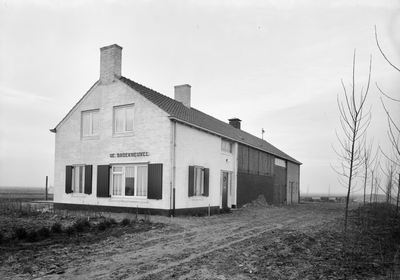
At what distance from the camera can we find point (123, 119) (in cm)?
1872

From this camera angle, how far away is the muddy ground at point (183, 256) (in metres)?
7.15

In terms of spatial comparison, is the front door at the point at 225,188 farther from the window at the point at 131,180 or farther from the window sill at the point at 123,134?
the window sill at the point at 123,134

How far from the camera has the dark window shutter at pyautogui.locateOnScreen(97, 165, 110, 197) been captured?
1848 cm

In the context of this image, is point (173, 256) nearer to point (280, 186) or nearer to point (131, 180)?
point (131, 180)

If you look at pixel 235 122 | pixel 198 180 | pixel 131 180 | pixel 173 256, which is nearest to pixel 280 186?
pixel 235 122

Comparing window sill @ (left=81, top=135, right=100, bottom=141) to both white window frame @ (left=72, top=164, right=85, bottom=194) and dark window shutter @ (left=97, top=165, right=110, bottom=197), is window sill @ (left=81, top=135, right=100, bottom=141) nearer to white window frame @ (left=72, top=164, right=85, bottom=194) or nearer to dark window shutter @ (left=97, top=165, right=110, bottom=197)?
white window frame @ (left=72, top=164, right=85, bottom=194)

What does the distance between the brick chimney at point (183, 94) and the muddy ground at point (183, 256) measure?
43.4 feet

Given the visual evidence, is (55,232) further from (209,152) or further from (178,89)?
(178,89)

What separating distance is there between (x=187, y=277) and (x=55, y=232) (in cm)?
620

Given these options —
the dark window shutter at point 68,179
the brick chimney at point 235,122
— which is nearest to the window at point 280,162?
the brick chimney at point 235,122

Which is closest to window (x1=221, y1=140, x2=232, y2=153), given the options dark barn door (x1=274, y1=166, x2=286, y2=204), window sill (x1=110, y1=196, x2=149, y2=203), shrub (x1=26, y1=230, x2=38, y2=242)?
window sill (x1=110, y1=196, x2=149, y2=203)

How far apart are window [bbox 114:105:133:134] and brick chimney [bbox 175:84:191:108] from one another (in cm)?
663

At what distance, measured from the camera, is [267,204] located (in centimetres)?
2981

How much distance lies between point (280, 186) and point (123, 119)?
67.2 ft
